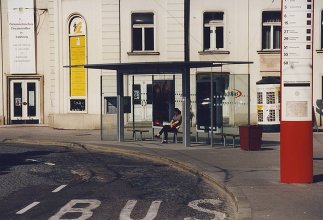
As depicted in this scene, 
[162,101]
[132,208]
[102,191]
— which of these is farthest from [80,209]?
[162,101]

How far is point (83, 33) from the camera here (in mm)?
29297

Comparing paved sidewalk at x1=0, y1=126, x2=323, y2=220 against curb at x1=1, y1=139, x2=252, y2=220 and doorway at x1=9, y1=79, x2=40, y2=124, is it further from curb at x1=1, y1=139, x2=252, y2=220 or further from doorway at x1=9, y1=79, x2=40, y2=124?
doorway at x1=9, y1=79, x2=40, y2=124

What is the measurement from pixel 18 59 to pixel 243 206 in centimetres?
2473

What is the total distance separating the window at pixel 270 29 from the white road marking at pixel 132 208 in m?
20.2

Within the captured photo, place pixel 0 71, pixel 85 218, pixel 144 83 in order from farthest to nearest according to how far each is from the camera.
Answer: pixel 0 71 → pixel 144 83 → pixel 85 218

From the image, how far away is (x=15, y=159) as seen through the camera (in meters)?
17.4

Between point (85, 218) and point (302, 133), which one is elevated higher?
point (302, 133)

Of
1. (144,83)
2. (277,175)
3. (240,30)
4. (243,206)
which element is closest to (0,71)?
(144,83)

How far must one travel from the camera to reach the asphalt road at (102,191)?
9656 mm

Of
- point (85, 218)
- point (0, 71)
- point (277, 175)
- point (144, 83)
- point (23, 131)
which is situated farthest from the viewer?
point (0, 71)

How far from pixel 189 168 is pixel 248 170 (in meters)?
1.69

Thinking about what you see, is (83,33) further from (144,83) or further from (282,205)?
(282,205)

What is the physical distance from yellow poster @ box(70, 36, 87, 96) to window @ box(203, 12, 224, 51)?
659 centimetres

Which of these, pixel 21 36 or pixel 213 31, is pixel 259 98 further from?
pixel 21 36
